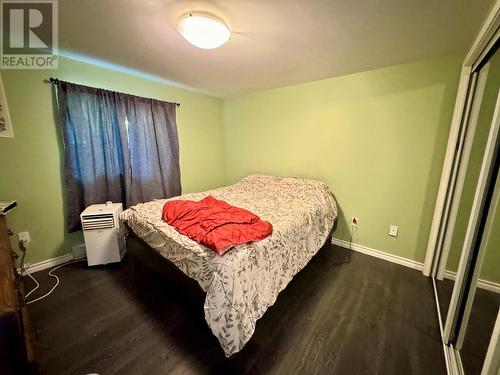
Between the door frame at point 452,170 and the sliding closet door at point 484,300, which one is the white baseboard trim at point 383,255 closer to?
the door frame at point 452,170

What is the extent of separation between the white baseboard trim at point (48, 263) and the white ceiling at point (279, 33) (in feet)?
7.00

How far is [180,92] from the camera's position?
308 cm

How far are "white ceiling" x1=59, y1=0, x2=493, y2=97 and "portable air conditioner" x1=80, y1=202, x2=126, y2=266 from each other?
1552 mm

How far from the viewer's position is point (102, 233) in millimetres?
2148

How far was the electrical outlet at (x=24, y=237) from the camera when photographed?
2023 millimetres

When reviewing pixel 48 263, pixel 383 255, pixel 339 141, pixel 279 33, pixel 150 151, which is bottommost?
pixel 48 263

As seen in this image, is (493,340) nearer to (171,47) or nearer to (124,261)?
(171,47)

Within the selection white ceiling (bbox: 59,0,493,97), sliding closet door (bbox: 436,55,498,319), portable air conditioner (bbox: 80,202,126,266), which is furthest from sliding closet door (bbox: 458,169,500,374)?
portable air conditioner (bbox: 80,202,126,266)

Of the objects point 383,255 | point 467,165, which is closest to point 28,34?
point 467,165

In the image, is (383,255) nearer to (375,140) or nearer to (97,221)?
(375,140)

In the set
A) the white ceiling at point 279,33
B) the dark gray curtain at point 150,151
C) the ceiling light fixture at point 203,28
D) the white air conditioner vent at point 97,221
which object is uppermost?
the white ceiling at point 279,33

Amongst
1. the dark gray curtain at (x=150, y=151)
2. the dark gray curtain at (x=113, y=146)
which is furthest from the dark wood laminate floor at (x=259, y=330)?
the dark gray curtain at (x=150, y=151)

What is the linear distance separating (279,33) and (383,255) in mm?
2562

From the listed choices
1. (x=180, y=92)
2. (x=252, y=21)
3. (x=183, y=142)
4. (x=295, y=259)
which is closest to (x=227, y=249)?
(x=295, y=259)
